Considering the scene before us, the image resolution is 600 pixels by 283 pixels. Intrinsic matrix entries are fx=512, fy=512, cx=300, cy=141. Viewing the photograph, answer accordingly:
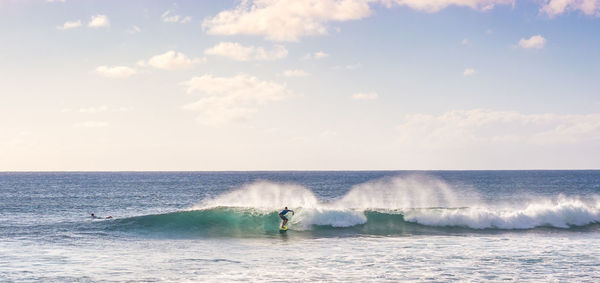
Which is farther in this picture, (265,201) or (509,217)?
(265,201)

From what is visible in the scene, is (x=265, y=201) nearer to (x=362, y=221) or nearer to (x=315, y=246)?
(x=362, y=221)

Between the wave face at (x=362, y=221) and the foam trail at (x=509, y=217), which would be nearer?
the wave face at (x=362, y=221)

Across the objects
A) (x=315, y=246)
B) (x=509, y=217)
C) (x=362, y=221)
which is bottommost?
(x=315, y=246)

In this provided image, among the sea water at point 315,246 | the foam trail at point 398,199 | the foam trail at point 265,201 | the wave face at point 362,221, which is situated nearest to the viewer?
the sea water at point 315,246

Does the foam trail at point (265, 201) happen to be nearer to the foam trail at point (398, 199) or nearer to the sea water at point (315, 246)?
the sea water at point (315, 246)

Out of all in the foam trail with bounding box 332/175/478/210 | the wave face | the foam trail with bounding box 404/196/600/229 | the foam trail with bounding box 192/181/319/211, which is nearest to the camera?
the wave face

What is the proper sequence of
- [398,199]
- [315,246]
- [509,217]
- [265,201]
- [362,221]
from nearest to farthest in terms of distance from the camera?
1. [315,246]
2. [509,217]
3. [362,221]
4. [265,201]
5. [398,199]

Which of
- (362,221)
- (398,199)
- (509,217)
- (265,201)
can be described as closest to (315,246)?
(362,221)

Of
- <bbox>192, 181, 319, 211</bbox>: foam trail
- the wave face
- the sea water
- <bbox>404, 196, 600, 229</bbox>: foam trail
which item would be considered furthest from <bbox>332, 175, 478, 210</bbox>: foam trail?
the sea water

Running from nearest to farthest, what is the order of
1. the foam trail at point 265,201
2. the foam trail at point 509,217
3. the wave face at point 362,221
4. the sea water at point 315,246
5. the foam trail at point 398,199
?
the sea water at point 315,246 → the wave face at point 362,221 → the foam trail at point 509,217 → the foam trail at point 265,201 → the foam trail at point 398,199

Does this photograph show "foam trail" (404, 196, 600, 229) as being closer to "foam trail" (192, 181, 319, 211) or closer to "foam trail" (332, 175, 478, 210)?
"foam trail" (332, 175, 478, 210)

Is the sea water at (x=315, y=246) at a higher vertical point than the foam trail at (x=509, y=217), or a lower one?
lower

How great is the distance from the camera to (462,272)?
16.8 meters

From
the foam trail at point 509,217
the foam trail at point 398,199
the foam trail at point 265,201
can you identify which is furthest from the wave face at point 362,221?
the foam trail at point 398,199
